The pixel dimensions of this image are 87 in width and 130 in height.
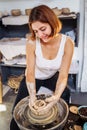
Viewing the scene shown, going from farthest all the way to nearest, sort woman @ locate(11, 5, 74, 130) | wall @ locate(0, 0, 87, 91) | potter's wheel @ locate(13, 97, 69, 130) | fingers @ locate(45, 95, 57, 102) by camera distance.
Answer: wall @ locate(0, 0, 87, 91), woman @ locate(11, 5, 74, 130), fingers @ locate(45, 95, 57, 102), potter's wheel @ locate(13, 97, 69, 130)

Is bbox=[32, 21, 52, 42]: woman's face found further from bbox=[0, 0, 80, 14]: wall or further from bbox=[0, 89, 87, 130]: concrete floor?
bbox=[0, 0, 80, 14]: wall

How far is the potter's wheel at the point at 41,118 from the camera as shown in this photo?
93 centimetres

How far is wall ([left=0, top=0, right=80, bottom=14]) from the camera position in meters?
2.25

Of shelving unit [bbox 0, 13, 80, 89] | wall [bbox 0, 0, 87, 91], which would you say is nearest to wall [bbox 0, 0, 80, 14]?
wall [bbox 0, 0, 87, 91]

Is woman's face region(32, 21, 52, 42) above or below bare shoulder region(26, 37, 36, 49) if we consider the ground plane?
above

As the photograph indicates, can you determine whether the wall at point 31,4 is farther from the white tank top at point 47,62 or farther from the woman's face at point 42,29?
the woman's face at point 42,29

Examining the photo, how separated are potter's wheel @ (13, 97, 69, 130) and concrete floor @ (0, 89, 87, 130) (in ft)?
2.99

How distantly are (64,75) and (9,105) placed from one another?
1.16m

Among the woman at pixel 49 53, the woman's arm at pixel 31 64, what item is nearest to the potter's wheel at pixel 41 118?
the woman at pixel 49 53

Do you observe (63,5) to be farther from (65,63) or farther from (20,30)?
(65,63)

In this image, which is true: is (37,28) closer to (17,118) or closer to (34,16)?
(34,16)

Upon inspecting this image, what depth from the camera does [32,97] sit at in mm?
1097

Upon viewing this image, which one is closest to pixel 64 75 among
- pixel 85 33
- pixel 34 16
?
pixel 34 16

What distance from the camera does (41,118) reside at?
965 mm
